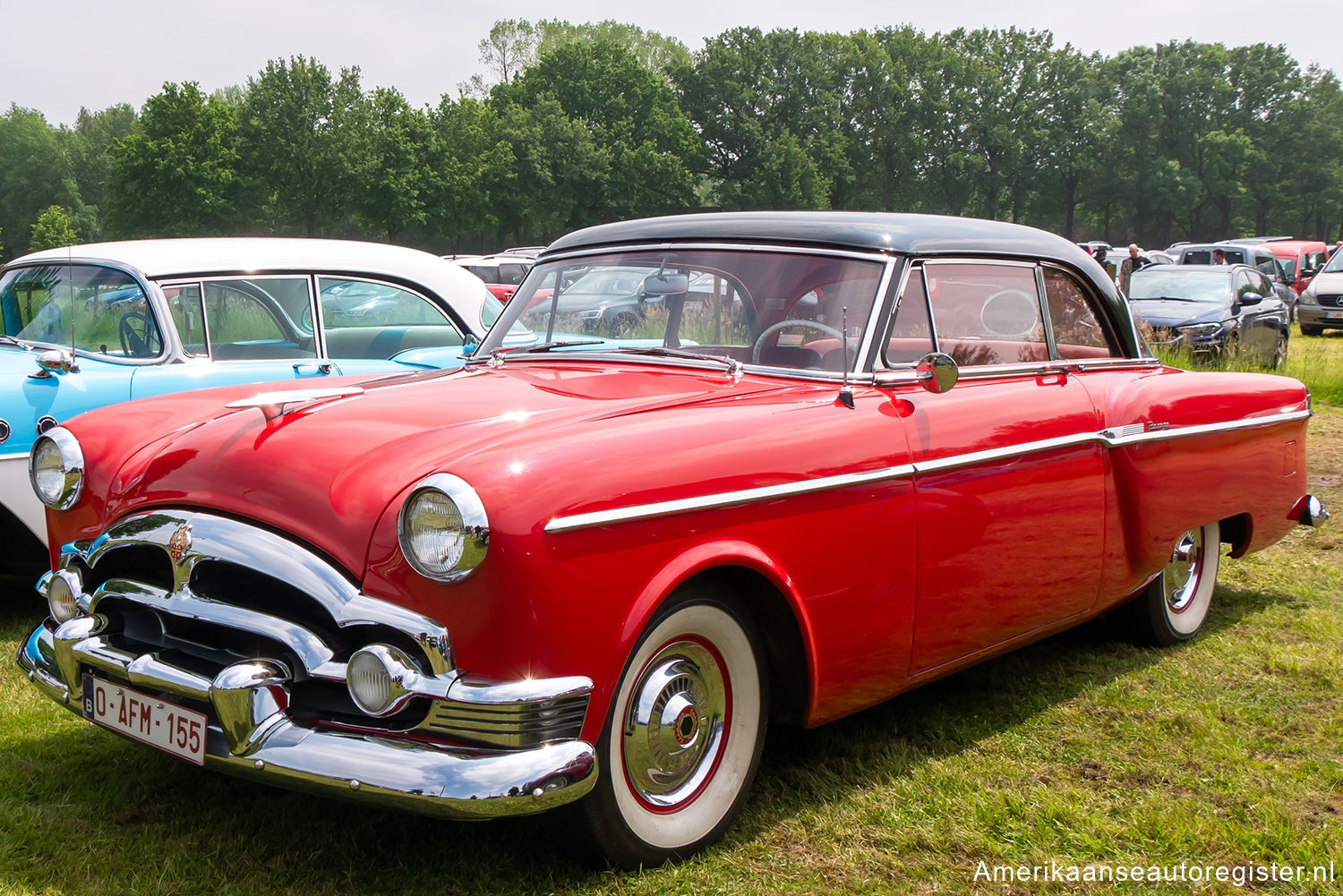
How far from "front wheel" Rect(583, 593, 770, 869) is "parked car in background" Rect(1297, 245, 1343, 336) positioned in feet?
68.9

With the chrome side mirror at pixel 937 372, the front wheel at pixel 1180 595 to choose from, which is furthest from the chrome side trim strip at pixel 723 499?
the front wheel at pixel 1180 595

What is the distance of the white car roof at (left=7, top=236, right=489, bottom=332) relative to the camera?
5.34 meters

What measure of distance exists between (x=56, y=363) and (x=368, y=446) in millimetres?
2849

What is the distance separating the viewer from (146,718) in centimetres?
262

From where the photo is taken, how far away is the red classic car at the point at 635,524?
7.66 ft

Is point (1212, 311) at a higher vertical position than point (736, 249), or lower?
lower

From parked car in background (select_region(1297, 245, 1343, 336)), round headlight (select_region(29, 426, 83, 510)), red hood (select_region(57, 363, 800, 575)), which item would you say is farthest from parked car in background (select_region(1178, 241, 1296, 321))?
round headlight (select_region(29, 426, 83, 510))

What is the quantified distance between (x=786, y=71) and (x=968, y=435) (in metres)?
77.5

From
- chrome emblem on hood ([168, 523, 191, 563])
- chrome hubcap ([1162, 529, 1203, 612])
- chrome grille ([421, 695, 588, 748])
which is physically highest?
chrome emblem on hood ([168, 523, 191, 563])

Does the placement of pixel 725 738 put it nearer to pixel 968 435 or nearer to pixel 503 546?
pixel 503 546

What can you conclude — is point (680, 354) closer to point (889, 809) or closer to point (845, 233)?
point (845, 233)

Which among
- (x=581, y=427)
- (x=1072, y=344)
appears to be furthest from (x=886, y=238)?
(x=581, y=427)

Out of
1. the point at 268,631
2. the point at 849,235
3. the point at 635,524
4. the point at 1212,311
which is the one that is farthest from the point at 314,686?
the point at 1212,311

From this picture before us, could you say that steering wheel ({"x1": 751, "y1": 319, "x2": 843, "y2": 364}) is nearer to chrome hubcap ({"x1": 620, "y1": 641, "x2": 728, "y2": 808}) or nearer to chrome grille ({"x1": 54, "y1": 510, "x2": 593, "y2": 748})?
chrome hubcap ({"x1": 620, "y1": 641, "x2": 728, "y2": 808})
